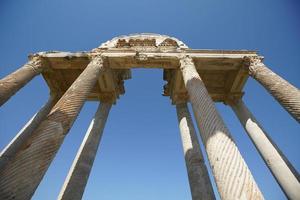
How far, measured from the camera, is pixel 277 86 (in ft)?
29.5

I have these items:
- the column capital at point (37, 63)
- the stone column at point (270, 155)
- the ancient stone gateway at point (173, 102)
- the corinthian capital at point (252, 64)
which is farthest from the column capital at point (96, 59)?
the stone column at point (270, 155)

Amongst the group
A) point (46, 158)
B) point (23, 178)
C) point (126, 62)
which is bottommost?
point (23, 178)

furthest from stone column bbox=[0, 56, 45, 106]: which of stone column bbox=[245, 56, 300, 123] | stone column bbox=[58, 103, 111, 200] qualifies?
stone column bbox=[245, 56, 300, 123]

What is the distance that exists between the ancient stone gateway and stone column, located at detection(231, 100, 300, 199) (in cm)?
4

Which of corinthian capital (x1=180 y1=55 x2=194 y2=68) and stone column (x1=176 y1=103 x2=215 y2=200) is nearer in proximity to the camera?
stone column (x1=176 y1=103 x2=215 y2=200)

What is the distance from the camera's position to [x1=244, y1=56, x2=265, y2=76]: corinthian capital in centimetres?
1086

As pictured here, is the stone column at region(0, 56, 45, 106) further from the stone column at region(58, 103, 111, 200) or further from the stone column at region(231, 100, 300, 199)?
the stone column at region(231, 100, 300, 199)

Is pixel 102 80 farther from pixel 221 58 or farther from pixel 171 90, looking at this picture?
pixel 221 58

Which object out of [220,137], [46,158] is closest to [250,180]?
[220,137]

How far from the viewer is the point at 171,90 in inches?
555

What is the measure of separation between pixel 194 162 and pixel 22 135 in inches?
360

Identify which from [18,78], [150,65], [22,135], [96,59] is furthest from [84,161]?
[150,65]

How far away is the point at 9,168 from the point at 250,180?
20.0ft

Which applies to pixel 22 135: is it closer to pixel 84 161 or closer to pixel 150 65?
pixel 84 161
